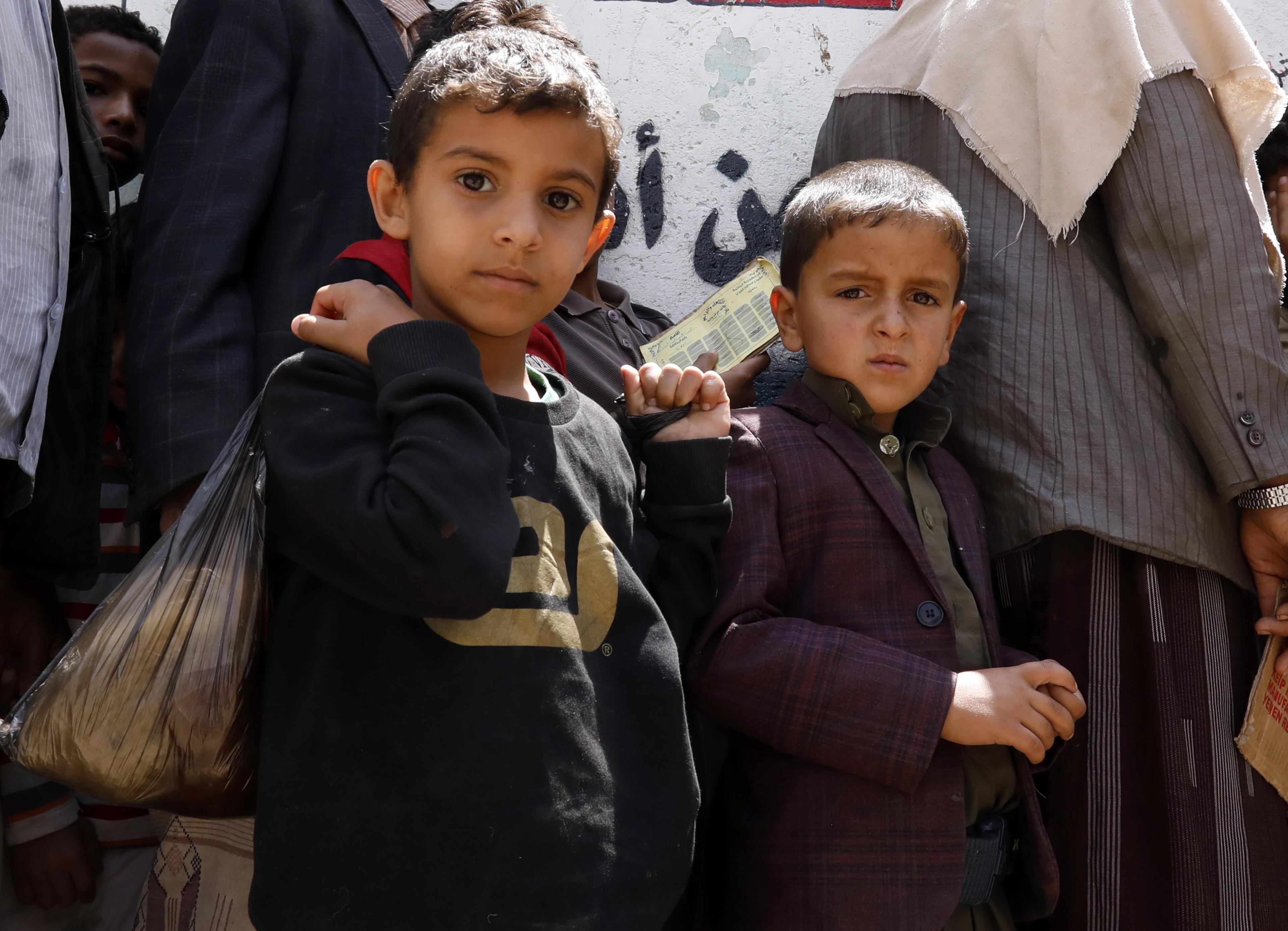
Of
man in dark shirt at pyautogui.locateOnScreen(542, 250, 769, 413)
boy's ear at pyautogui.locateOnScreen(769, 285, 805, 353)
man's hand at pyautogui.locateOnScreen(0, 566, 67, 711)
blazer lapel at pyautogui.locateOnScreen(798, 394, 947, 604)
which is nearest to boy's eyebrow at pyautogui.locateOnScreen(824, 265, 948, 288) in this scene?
boy's ear at pyautogui.locateOnScreen(769, 285, 805, 353)

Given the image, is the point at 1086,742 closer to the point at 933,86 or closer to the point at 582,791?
the point at 582,791

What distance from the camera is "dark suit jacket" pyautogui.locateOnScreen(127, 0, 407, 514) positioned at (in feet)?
5.84

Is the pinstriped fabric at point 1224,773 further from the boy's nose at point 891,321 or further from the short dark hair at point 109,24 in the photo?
the short dark hair at point 109,24

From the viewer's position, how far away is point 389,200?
168cm

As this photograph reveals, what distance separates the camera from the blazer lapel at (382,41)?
216 cm

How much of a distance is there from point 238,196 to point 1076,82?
158 cm

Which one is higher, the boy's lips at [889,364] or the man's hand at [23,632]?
the boy's lips at [889,364]

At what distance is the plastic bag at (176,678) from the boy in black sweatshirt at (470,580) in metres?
0.05

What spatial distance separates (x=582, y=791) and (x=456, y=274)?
29.0 inches

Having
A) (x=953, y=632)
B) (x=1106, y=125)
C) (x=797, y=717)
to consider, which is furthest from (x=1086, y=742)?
(x=1106, y=125)

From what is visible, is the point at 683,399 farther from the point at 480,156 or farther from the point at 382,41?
the point at 382,41

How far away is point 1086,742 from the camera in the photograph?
195 cm

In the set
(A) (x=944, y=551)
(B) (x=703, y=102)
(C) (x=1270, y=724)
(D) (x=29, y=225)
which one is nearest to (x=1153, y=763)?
(C) (x=1270, y=724)

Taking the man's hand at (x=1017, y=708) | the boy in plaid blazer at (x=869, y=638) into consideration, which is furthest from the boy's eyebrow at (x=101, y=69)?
the man's hand at (x=1017, y=708)
